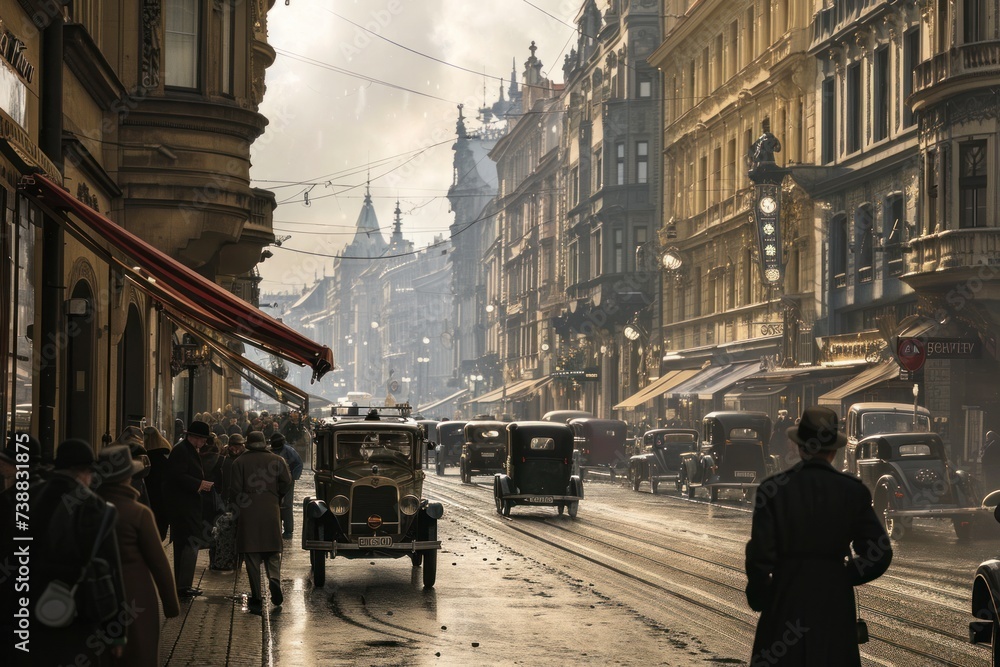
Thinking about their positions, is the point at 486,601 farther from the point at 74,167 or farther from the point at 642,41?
the point at 642,41

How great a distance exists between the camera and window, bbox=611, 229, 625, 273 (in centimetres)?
6700

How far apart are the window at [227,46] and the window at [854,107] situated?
21.6 metres

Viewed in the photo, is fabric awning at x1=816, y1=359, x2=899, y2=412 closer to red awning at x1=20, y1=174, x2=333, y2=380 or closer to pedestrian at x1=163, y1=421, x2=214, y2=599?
red awning at x1=20, y1=174, x2=333, y2=380

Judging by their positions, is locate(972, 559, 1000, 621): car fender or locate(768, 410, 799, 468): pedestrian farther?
locate(768, 410, 799, 468): pedestrian

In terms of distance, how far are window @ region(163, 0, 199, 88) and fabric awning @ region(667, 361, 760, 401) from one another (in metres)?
26.6

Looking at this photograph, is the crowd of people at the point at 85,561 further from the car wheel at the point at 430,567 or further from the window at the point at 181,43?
the window at the point at 181,43

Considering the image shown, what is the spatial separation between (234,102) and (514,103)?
356 feet

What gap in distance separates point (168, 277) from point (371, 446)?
5.36 metres

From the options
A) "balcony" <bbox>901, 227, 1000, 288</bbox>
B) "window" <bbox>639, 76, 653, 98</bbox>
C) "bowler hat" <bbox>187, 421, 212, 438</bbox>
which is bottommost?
"bowler hat" <bbox>187, 421, 212, 438</bbox>

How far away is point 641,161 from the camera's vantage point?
67750mm

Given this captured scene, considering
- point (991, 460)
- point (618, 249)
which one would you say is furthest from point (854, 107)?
point (618, 249)

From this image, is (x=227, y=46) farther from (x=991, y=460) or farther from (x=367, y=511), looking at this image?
(x=991, y=460)

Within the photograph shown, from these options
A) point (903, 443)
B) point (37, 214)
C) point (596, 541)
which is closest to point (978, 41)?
point (903, 443)

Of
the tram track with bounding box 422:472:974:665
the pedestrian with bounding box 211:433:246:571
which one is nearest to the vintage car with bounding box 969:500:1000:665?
the tram track with bounding box 422:472:974:665
